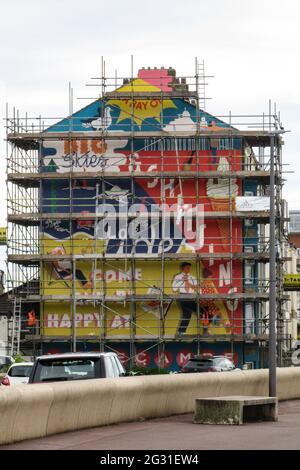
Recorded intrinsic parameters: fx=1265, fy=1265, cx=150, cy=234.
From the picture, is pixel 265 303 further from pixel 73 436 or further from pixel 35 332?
pixel 73 436

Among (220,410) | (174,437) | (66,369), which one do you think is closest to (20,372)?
(220,410)

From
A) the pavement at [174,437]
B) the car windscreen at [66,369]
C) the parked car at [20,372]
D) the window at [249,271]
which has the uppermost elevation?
the window at [249,271]

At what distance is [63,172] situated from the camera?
65.5 m

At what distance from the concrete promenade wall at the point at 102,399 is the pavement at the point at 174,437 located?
19 cm

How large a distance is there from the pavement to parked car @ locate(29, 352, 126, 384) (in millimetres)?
1004

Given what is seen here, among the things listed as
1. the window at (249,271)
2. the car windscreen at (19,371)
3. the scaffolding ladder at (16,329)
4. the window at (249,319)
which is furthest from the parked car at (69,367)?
the window at (249,271)

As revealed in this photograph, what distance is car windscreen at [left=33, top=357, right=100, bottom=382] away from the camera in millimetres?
21953

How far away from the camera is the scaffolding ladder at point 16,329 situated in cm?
6527

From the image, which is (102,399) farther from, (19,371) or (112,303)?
(112,303)

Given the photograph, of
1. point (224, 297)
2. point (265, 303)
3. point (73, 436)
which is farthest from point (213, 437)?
point (265, 303)

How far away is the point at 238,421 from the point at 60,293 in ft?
139

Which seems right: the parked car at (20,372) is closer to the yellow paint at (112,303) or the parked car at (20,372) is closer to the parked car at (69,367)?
the parked car at (69,367)

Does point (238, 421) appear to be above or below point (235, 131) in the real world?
below

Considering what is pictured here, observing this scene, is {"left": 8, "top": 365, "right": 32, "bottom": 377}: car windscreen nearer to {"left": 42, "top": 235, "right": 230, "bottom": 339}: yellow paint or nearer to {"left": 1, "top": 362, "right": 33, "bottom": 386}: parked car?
{"left": 1, "top": 362, "right": 33, "bottom": 386}: parked car
